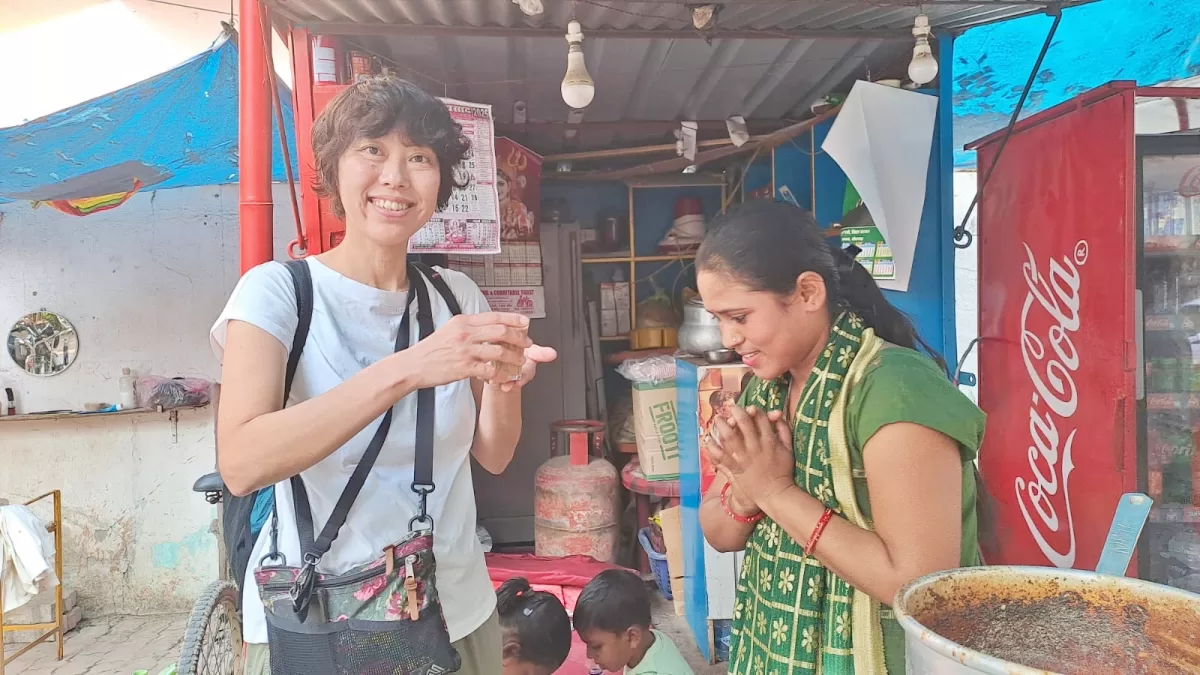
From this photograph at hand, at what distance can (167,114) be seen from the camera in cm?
320

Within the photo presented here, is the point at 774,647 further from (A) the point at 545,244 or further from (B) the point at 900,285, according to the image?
(A) the point at 545,244

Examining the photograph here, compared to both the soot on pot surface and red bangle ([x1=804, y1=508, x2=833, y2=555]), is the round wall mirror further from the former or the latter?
the soot on pot surface

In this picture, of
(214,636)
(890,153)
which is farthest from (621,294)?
(214,636)

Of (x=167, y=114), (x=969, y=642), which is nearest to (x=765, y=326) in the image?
(x=969, y=642)

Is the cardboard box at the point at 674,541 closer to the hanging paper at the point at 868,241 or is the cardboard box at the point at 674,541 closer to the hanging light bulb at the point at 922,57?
the hanging paper at the point at 868,241

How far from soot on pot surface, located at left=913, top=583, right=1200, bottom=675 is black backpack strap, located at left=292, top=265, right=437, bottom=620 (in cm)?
86

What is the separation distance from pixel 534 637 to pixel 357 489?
1654 mm

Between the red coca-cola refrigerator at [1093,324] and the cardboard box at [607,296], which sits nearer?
the red coca-cola refrigerator at [1093,324]

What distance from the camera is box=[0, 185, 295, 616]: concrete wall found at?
436cm

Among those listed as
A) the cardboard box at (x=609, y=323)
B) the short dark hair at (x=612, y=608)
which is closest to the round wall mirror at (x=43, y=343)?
the cardboard box at (x=609, y=323)

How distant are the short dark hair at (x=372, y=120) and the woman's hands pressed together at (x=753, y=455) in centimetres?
80

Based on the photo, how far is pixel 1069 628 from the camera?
0.92 m

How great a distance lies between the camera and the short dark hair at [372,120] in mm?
1347

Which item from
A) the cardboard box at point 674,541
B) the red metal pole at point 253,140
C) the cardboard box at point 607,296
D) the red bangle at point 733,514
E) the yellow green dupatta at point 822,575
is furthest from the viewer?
the cardboard box at point 607,296
